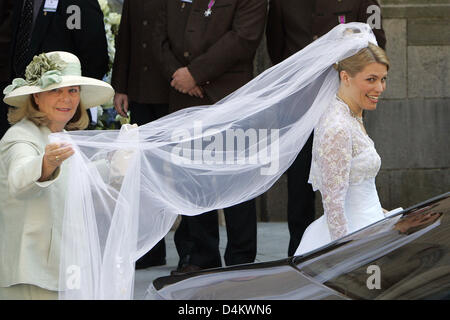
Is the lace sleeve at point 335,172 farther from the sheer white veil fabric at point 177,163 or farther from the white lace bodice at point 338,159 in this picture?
the sheer white veil fabric at point 177,163

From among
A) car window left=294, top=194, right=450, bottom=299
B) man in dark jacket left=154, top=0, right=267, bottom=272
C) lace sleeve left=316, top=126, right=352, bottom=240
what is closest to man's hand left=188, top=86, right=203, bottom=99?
man in dark jacket left=154, top=0, right=267, bottom=272

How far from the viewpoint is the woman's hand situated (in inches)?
150

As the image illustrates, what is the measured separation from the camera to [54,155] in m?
3.82

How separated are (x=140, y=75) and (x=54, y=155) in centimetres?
291

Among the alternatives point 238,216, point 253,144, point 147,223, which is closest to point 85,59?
point 238,216

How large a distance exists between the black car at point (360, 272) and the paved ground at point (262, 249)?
2.44 meters

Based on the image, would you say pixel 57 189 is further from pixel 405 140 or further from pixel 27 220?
pixel 405 140

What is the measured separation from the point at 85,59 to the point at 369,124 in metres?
3.11

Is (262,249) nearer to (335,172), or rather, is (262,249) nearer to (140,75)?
(140,75)

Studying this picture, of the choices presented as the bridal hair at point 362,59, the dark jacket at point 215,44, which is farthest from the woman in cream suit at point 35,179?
the dark jacket at point 215,44

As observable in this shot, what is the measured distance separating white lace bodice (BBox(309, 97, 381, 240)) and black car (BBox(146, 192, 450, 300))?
1.04 m

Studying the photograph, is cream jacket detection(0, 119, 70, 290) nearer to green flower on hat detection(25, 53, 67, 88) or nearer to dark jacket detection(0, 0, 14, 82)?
green flower on hat detection(25, 53, 67, 88)

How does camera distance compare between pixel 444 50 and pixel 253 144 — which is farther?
pixel 444 50

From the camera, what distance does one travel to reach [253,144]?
4.61 metres
